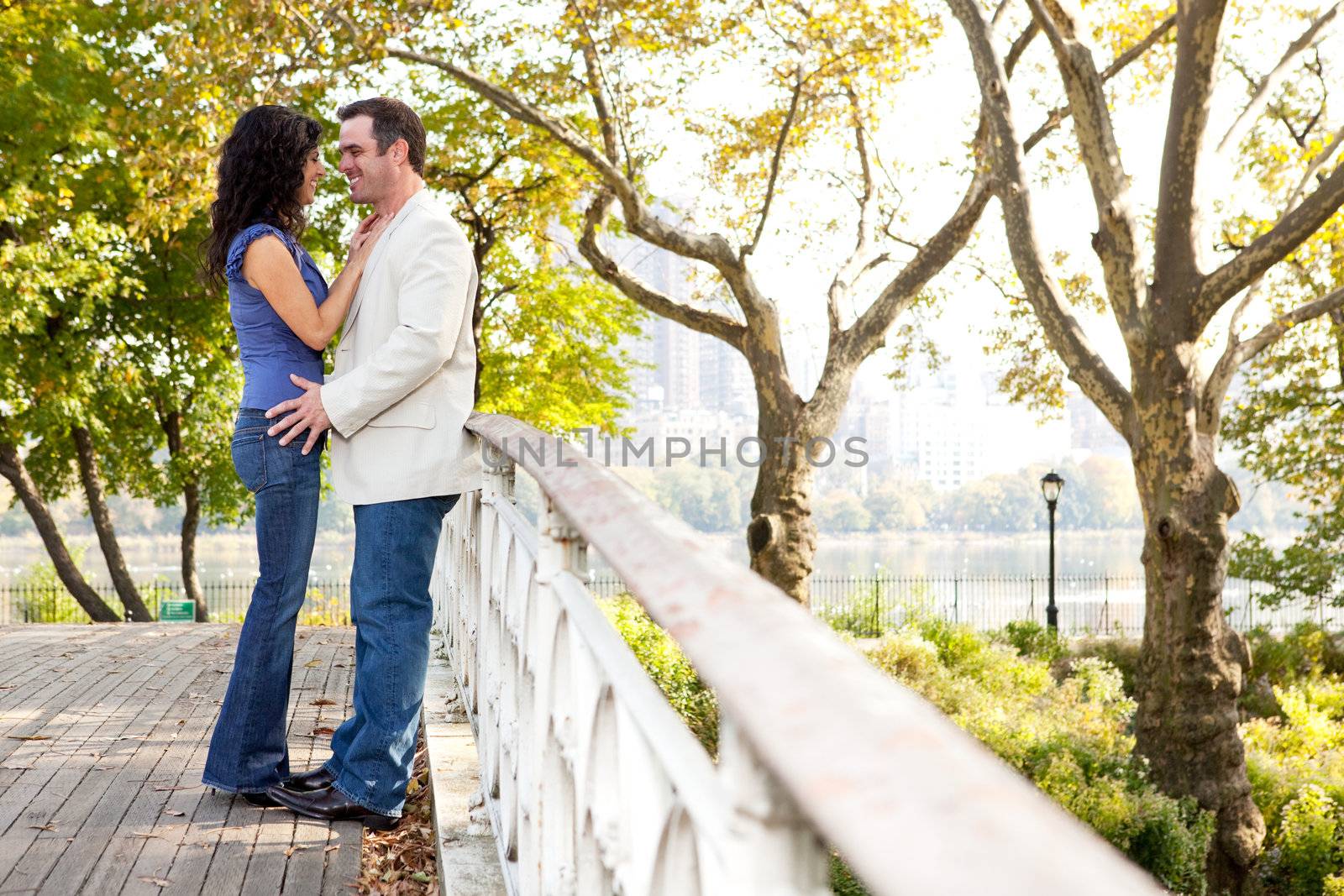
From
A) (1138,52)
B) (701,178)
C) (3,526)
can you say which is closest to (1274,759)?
(1138,52)

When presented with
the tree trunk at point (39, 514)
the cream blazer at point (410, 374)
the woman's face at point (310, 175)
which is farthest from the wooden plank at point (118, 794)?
the tree trunk at point (39, 514)

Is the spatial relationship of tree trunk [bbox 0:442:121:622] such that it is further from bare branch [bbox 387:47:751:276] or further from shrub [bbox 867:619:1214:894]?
shrub [bbox 867:619:1214:894]

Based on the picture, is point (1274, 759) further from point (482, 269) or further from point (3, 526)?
point (3, 526)

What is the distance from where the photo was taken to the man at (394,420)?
2.99 m

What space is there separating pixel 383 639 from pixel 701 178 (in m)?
16.3

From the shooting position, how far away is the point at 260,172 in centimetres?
320

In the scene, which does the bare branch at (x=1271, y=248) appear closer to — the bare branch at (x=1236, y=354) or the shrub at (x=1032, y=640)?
the bare branch at (x=1236, y=354)

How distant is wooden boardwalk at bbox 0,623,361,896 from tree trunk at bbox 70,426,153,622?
15747 mm

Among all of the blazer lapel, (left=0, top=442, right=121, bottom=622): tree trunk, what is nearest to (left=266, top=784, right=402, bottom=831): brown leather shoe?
the blazer lapel

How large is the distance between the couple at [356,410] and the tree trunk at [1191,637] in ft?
31.9

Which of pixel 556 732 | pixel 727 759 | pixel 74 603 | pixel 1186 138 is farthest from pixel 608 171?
pixel 74 603

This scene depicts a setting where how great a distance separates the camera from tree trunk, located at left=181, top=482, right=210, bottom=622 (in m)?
22.7

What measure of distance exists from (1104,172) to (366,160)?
9876 mm

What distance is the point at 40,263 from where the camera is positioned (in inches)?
667
